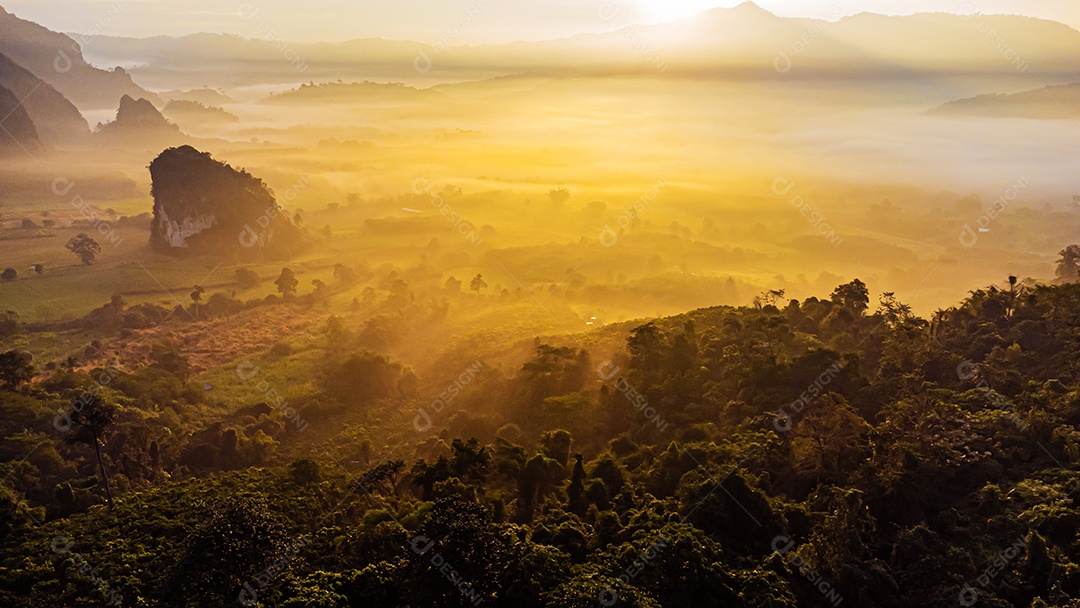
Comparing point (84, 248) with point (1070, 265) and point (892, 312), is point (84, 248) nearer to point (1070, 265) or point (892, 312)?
point (892, 312)

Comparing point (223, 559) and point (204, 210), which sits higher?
point (204, 210)

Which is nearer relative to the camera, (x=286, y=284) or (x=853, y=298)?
(x=853, y=298)

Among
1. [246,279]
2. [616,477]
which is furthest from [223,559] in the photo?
[246,279]

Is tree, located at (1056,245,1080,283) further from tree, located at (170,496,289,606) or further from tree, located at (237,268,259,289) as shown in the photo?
tree, located at (237,268,259,289)

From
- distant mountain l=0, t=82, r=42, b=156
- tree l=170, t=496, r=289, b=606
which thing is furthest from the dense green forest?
distant mountain l=0, t=82, r=42, b=156

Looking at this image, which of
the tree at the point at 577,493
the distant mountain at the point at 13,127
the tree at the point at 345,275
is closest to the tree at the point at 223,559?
the tree at the point at 577,493
